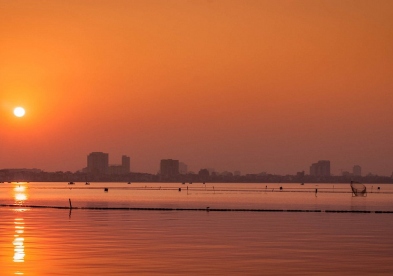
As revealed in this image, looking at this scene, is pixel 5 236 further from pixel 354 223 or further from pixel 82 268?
pixel 354 223

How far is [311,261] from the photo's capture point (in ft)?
154

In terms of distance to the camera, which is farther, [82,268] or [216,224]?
[216,224]

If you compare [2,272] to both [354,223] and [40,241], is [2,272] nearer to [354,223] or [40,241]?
[40,241]

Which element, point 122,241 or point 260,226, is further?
point 260,226

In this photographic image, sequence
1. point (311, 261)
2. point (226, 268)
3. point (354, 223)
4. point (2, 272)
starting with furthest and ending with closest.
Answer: point (354, 223), point (311, 261), point (226, 268), point (2, 272)

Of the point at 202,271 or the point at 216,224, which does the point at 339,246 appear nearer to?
the point at 202,271

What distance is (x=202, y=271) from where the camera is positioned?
137 feet

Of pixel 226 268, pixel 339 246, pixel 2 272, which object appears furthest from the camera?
pixel 339 246

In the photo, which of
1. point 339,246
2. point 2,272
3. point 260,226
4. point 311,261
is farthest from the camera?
point 260,226

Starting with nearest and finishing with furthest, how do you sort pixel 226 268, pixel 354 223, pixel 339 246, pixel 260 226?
pixel 226 268 → pixel 339 246 → pixel 260 226 → pixel 354 223

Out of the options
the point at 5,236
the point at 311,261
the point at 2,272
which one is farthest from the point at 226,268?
the point at 5,236

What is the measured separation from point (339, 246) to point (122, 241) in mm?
15375

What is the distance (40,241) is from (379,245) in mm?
23934

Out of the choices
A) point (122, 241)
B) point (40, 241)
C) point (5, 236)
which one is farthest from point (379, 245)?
point (5, 236)
